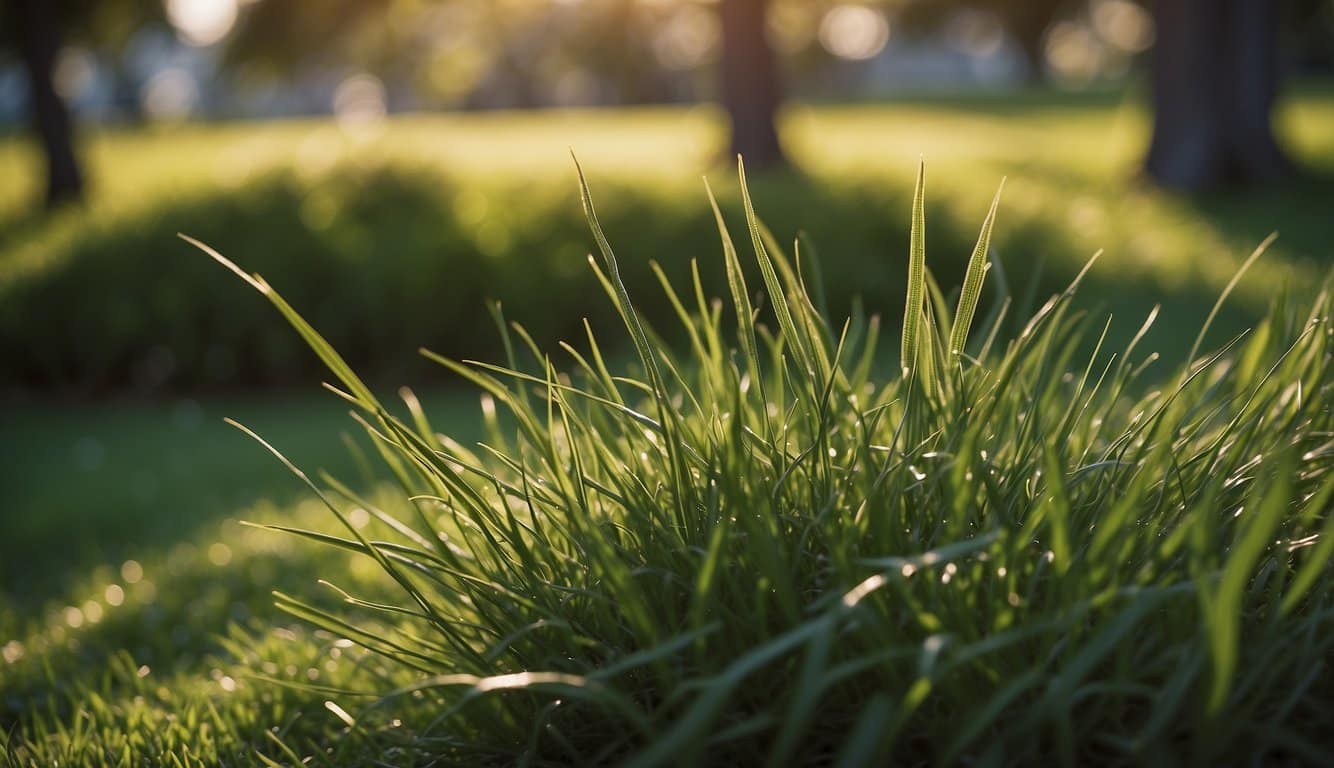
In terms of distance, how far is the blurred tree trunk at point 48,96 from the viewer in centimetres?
1466

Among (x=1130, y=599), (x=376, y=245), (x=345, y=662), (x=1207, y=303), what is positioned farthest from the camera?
(x=376, y=245)

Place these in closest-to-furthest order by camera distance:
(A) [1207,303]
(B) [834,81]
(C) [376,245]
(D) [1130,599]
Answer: (D) [1130,599] → (A) [1207,303] → (C) [376,245] → (B) [834,81]

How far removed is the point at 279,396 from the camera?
776 centimetres

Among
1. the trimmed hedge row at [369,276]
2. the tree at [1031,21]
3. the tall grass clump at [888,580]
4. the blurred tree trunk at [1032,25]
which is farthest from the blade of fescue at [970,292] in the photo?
the blurred tree trunk at [1032,25]

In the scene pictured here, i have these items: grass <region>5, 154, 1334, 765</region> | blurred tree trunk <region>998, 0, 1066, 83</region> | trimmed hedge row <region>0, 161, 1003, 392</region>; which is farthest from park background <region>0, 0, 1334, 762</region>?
blurred tree trunk <region>998, 0, 1066, 83</region>

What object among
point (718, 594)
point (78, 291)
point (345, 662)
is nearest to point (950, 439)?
point (718, 594)

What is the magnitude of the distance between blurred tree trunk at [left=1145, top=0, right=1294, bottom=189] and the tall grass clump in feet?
42.7

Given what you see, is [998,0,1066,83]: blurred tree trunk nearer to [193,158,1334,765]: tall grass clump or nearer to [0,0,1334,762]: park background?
[0,0,1334,762]: park background

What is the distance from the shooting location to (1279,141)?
554 inches

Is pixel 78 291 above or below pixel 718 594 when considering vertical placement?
below

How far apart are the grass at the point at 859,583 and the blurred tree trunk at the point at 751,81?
12.3 metres

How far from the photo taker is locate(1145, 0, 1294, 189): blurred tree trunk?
12750 millimetres

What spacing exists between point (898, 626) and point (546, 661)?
1.37ft

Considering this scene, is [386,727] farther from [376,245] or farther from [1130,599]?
[376,245]
